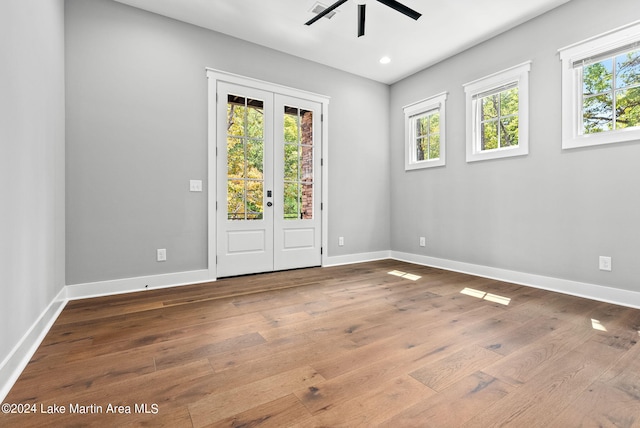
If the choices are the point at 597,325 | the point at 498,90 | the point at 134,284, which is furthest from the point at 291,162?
the point at 597,325

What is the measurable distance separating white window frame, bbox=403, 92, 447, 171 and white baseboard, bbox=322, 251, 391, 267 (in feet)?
4.87

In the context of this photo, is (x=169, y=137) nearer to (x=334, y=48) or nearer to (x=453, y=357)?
(x=334, y=48)

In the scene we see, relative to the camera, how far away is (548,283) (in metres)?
3.18

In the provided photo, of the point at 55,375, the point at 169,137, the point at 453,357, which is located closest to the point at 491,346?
the point at 453,357

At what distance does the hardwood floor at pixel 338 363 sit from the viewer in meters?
1.26

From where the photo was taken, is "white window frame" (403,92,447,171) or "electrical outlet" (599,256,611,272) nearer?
"electrical outlet" (599,256,611,272)

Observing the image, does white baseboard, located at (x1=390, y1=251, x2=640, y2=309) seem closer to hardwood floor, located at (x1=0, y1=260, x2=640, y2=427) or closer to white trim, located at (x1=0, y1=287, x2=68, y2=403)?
hardwood floor, located at (x1=0, y1=260, x2=640, y2=427)

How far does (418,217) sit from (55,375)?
14.3 ft

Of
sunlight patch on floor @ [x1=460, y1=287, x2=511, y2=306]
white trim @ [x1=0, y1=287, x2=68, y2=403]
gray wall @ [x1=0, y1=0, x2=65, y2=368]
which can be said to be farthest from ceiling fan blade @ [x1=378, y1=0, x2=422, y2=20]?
white trim @ [x1=0, y1=287, x2=68, y2=403]

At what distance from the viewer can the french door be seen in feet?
12.1

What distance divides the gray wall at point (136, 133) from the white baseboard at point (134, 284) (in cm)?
6

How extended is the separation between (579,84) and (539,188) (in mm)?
1074

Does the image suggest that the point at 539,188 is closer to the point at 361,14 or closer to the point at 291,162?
the point at 361,14

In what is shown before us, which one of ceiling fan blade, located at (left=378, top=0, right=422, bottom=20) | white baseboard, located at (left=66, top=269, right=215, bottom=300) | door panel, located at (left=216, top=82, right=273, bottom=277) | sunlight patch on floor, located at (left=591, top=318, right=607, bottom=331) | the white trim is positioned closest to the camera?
the white trim
